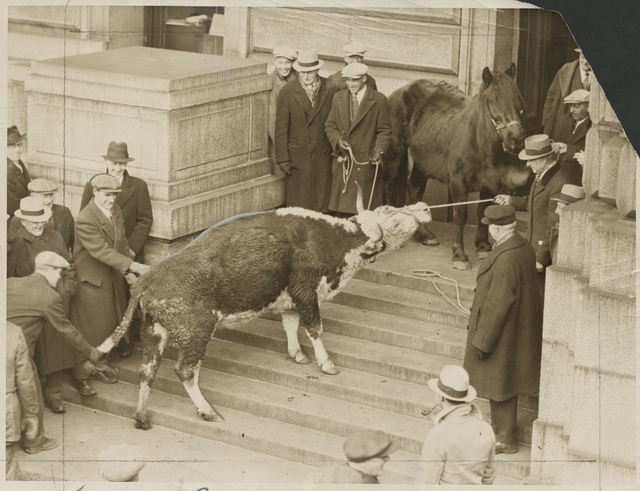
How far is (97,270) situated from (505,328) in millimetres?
4297

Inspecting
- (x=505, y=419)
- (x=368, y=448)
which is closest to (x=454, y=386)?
(x=368, y=448)

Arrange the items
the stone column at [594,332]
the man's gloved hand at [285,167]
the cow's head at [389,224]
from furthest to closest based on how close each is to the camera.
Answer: the man's gloved hand at [285,167], the cow's head at [389,224], the stone column at [594,332]

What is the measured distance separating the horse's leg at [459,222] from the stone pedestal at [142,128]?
99.8 inches

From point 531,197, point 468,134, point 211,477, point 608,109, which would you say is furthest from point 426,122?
point 211,477

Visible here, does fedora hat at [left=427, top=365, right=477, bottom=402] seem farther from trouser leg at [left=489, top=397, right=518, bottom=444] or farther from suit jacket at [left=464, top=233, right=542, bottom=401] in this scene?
trouser leg at [left=489, top=397, right=518, bottom=444]

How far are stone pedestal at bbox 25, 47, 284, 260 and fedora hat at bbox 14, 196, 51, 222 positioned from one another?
A: 1013 millimetres

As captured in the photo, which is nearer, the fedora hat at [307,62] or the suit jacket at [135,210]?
the suit jacket at [135,210]

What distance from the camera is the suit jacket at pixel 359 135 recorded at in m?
19.5

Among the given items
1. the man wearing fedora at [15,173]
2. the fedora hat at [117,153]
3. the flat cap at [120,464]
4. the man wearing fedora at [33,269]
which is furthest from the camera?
the fedora hat at [117,153]

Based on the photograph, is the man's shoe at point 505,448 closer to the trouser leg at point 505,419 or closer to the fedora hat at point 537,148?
the trouser leg at point 505,419

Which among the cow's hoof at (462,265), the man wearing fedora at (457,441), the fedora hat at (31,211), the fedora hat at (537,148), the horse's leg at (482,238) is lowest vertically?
the man wearing fedora at (457,441)

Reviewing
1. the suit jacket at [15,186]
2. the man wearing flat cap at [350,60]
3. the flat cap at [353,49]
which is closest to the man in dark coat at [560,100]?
the man wearing flat cap at [350,60]

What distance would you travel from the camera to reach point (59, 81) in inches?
741

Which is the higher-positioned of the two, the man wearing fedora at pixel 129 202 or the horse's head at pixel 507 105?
the horse's head at pixel 507 105
